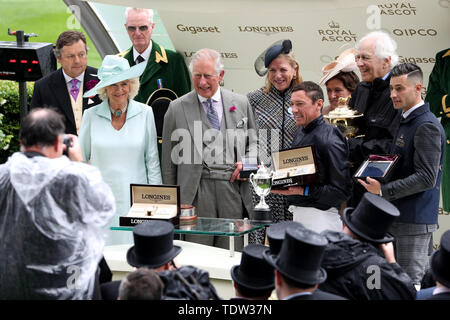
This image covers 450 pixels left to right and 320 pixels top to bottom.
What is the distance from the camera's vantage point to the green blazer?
6.28 meters

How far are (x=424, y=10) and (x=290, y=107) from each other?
1987 millimetres

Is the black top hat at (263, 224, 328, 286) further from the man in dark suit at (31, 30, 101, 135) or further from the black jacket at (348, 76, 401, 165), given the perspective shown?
the man in dark suit at (31, 30, 101, 135)

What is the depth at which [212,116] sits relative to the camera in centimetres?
527

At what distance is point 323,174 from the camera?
183 inches

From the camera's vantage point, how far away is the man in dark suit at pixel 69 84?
5512 mm

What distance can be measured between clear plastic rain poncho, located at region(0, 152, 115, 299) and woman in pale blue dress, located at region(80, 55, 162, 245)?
5.89 ft

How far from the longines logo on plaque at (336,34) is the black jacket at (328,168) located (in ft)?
7.18

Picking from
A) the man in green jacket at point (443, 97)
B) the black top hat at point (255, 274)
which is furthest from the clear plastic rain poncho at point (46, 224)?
the man in green jacket at point (443, 97)

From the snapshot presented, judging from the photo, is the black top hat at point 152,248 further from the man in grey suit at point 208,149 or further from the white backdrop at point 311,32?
the white backdrop at point 311,32

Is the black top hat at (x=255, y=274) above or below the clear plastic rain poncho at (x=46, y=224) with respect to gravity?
below

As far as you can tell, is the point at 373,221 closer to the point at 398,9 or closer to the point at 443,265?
the point at 443,265

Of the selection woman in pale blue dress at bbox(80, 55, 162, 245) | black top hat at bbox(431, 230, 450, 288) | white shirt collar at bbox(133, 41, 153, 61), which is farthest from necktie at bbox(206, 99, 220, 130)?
black top hat at bbox(431, 230, 450, 288)
